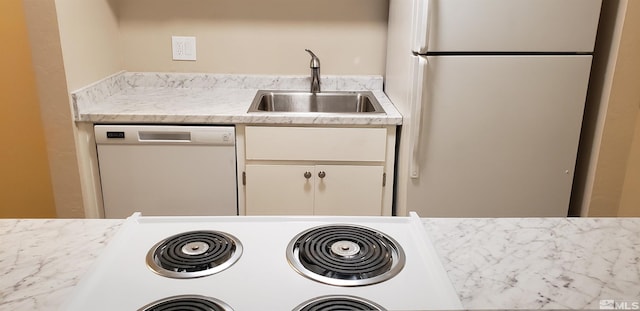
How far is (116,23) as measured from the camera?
2.57 meters

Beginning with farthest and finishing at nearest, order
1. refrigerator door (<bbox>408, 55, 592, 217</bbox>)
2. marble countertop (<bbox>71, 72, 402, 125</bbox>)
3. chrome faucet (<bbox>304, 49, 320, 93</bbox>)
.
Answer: chrome faucet (<bbox>304, 49, 320, 93</bbox>) < marble countertop (<bbox>71, 72, 402, 125</bbox>) < refrigerator door (<bbox>408, 55, 592, 217</bbox>)

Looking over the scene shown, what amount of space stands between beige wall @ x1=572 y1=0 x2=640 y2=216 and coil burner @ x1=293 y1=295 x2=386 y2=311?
177cm

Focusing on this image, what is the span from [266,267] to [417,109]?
1.29 metres

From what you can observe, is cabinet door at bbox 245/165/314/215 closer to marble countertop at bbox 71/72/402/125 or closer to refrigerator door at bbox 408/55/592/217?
marble countertop at bbox 71/72/402/125

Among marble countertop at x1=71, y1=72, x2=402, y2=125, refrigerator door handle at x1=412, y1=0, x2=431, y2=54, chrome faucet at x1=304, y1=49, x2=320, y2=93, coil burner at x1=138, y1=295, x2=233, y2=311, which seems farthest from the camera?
chrome faucet at x1=304, y1=49, x2=320, y2=93

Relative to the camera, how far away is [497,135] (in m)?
2.06

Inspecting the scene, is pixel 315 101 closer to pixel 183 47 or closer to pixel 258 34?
pixel 258 34

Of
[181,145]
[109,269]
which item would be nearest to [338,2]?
[181,145]

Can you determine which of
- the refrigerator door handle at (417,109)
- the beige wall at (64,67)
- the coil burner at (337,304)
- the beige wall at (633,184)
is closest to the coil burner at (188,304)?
the coil burner at (337,304)

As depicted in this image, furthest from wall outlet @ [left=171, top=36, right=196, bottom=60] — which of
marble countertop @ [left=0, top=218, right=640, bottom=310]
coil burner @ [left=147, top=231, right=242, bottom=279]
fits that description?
coil burner @ [left=147, top=231, right=242, bottom=279]

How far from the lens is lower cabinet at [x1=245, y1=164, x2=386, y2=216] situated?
223 cm

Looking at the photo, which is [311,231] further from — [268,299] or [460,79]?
[460,79]

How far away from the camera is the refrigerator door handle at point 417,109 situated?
76.6 inches

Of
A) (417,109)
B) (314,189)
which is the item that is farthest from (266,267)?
(314,189)
